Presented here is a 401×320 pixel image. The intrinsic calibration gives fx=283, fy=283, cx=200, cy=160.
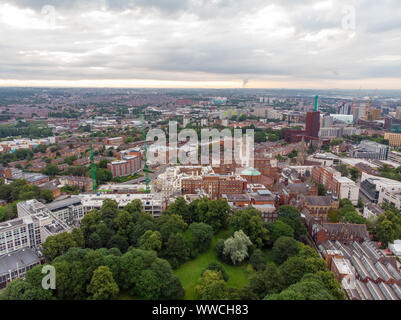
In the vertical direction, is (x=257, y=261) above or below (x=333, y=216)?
above

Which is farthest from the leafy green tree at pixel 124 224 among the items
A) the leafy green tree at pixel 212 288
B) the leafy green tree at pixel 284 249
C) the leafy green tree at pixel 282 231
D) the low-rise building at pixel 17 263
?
the leafy green tree at pixel 282 231

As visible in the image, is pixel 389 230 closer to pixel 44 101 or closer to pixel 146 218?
pixel 146 218

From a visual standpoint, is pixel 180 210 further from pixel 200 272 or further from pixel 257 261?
pixel 257 261

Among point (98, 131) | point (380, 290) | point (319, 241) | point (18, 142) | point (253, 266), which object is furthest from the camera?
point (98, 131)

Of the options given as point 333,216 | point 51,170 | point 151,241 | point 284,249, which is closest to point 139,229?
point 151,241

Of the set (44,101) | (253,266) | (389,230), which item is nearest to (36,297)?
(253,266)

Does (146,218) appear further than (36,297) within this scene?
Yes

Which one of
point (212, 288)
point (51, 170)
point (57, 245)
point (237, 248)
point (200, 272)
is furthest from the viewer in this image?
point (51, 170)
